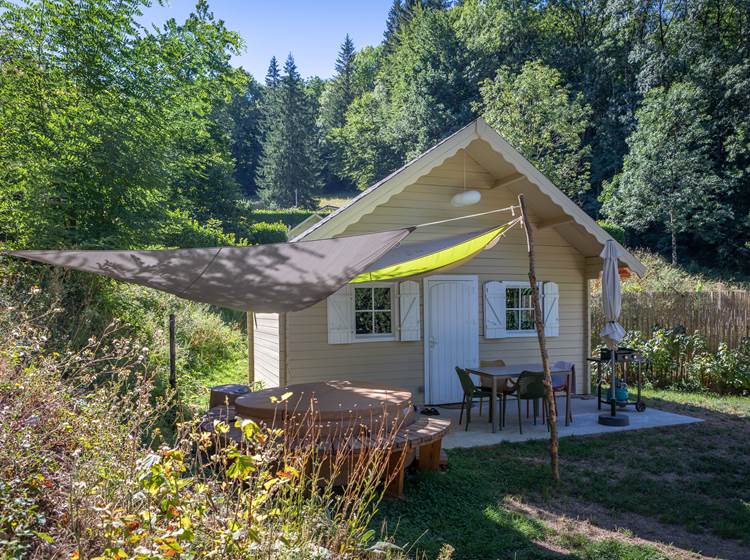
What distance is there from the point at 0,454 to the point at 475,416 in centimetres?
586

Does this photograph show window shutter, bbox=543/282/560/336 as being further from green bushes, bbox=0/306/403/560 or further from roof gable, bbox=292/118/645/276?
green bushes, bbox=0/306/403/560

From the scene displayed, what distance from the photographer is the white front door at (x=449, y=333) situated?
7.55 metres

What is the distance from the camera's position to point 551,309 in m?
8.18

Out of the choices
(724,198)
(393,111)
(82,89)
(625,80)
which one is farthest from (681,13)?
(82,89)

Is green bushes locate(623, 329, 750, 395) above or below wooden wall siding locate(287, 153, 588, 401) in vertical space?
below

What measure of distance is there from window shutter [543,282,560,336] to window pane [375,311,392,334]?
8.08ft

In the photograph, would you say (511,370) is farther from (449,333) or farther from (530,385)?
(449,333)

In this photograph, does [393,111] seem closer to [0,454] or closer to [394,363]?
[394,363]

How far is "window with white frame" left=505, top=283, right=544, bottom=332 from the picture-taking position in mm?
8141

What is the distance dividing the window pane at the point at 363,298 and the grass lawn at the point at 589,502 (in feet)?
8.53

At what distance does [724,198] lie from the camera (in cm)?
2067

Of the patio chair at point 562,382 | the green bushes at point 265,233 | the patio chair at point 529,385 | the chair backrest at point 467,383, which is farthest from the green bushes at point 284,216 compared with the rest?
the patio chair at point 529,385

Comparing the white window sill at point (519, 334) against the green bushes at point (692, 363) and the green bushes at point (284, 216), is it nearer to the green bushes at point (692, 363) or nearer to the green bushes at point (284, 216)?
the green bushes at point (692, 363)

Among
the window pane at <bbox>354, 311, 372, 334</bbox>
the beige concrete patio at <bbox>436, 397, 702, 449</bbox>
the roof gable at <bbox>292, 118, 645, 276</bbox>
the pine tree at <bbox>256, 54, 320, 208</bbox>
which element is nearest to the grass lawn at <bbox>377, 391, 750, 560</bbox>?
the beige concrete patio at <bbox>436, 397, 702, 449</bbox>
